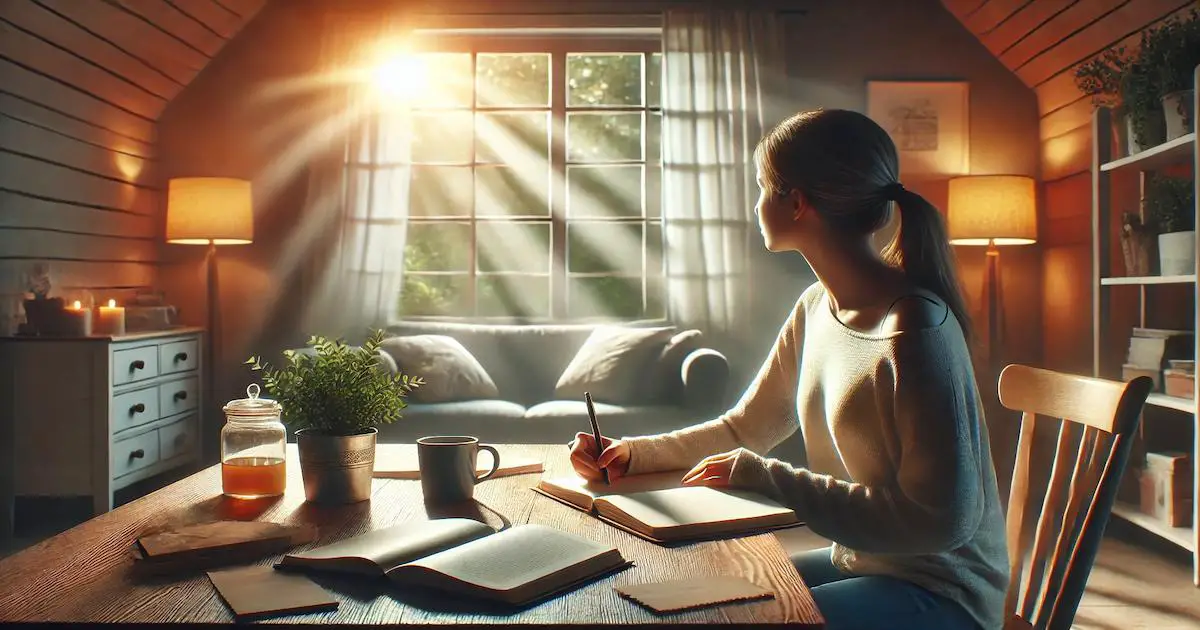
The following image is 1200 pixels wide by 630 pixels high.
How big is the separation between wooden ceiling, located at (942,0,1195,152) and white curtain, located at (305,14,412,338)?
293 centimetres

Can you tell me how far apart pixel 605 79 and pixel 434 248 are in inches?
73.4

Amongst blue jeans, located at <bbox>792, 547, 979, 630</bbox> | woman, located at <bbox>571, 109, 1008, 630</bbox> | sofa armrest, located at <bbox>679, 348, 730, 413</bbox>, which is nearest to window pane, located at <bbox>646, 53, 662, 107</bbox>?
sofa armrest, located at <bbox>679, 348, 730, 413</bbox>

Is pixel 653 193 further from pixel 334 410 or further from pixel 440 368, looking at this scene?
pixel 334 410

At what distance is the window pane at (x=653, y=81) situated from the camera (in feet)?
16.1

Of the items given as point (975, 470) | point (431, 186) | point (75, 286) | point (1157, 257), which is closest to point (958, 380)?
point (975, 470)

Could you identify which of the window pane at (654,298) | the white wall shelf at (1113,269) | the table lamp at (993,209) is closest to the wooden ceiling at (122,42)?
Result: the window pane at (654,298)

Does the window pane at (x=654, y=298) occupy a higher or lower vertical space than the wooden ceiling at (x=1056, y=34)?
lower

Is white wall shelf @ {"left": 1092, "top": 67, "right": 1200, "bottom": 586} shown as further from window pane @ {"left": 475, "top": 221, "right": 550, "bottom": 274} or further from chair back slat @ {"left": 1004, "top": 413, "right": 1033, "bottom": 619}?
window pane @ {"left": 475, "top": 221, "right": 550, "bottom": 274}

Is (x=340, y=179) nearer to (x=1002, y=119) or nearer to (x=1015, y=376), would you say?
(x=1002, y=119)

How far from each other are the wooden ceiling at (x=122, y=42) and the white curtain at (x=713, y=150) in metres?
2.24

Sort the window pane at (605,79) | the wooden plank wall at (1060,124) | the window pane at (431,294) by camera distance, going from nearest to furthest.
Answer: the wooden plank wall at (1060,124) → the window pane at (605,79) → the window pane at (431,294)

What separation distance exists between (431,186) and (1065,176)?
11.7 ft

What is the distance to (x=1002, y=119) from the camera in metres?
4.64

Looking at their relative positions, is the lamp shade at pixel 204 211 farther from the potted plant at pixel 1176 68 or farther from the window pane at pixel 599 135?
the potted plant at pixel 1176 68
